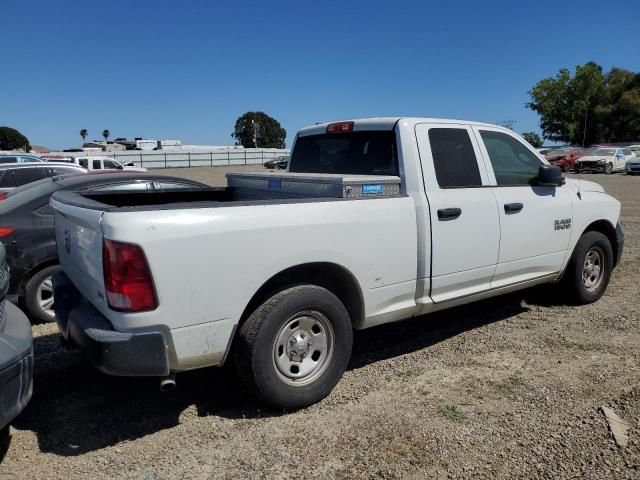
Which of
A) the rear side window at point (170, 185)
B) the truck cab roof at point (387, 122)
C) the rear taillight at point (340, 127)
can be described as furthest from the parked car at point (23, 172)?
the truck cab roof at point (387, 122)

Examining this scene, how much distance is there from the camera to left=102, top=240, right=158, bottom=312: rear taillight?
2.78 m

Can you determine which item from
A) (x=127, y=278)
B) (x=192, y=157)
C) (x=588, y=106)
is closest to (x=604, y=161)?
(x=588, y=106)

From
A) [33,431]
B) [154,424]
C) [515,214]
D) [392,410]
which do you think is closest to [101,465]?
[154,424]

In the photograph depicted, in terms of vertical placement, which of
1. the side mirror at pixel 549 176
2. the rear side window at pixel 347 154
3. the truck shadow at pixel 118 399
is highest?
the rear side window at pixel 347 154

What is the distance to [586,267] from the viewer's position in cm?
561

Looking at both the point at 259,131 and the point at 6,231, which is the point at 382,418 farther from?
the point at 259,131

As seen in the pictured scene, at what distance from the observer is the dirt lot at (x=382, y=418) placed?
9.51ft

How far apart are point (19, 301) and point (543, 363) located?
4.72 metres

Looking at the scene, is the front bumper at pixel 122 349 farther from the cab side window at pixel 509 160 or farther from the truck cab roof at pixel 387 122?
the cab side window at pixel 509 160

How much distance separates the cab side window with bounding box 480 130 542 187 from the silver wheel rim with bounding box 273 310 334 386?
211 centimetres

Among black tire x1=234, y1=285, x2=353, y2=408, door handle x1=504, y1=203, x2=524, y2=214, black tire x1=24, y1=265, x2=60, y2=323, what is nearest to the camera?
black tire x1=234, y1=285, x2=353, y2=408

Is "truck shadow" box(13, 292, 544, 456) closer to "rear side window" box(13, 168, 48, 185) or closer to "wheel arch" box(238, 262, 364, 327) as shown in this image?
"wheel arch" box(238, 262, 364, 327)

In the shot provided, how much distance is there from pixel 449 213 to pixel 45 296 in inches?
155

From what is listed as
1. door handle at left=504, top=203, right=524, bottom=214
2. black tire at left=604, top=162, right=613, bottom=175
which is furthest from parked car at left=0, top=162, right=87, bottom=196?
black tire at left=604, top=162, right=613, bottom=175
